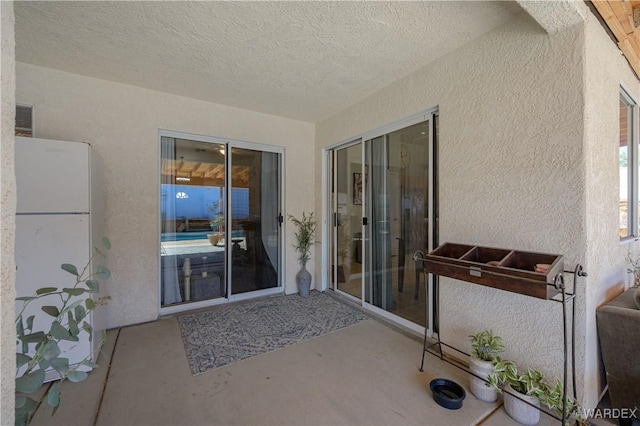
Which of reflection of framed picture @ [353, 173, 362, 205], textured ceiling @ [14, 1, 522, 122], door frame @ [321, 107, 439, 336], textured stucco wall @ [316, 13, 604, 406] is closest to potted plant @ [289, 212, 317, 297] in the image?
door frame @ [321, 107, 439, 336]

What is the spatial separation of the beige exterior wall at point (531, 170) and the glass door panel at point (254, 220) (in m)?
2.35

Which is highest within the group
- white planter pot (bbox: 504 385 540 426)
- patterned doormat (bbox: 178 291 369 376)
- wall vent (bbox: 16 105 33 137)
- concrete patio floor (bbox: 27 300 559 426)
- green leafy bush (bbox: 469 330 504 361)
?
wall vent (bbox: 16 105 33 137)

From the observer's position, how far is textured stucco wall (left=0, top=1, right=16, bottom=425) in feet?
2.21

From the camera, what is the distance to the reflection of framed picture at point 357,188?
11.7ft

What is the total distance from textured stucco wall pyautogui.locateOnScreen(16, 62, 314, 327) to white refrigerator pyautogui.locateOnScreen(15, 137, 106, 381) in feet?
2.70

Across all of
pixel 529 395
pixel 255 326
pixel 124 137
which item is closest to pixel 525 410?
pixel 529 395

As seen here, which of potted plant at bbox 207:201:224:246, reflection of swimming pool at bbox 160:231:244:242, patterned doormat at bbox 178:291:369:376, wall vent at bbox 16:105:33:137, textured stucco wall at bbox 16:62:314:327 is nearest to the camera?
patterned doormat at bbox 178:291:369:376

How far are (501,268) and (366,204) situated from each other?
194 cm

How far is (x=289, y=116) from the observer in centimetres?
390

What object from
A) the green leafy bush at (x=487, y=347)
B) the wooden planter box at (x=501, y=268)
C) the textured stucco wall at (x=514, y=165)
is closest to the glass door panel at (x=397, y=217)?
the textured stucco wall at (x=514, y=165)

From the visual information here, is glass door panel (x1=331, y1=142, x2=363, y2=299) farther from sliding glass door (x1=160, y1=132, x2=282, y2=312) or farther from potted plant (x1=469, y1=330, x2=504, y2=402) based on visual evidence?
potted plant (x1=469, y1=330, x2=504, y2=402)

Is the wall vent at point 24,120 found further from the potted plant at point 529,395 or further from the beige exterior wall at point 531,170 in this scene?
the potted plant at point 529,395

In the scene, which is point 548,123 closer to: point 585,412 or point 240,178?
point 585,412

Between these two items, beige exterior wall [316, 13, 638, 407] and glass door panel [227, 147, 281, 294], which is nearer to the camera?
beige exterior wall [316, 13, 638, 407]
